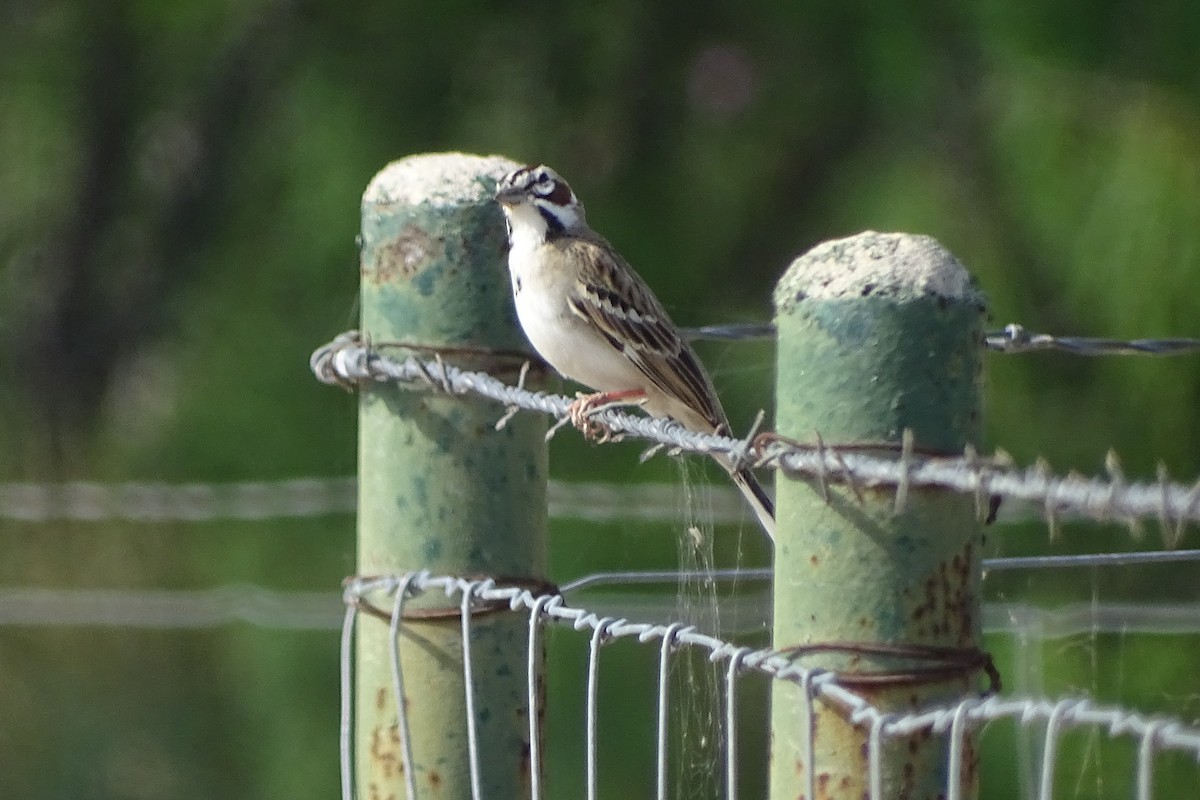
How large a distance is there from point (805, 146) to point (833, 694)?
2.74m

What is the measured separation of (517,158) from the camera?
149 inches

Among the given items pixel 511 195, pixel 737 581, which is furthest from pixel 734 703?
pixel 511 195

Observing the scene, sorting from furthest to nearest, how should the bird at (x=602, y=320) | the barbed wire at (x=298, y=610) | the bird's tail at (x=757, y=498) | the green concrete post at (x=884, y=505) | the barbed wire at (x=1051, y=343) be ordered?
the bird at (x=602, y=320)
the barbed wire at (x=298, y=610)
the bird's tail at (x=757, y=498)
the barbed wire at (x=1051, y=343)
the green concrete post at (x=884, y=505)

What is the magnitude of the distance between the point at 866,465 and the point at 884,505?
0.13 feet

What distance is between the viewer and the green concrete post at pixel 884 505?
4.01 ft

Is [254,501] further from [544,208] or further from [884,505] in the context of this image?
[884,505]

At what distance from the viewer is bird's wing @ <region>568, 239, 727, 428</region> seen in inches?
115

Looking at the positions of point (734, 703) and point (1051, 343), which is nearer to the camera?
point (734, 703)

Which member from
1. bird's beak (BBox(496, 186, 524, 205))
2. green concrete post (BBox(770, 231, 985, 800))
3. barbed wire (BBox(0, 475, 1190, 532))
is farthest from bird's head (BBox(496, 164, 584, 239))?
green concrete post (BBox(770, 231, 985, 800))

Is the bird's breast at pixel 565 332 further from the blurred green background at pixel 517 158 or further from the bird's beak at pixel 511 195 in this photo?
the blurred green background at pixel 517 158

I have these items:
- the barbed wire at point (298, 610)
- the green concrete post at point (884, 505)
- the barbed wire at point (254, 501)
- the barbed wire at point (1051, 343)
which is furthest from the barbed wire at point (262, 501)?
the green concrete post at point (884, 505)

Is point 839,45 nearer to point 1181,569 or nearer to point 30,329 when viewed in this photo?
point 1181,569

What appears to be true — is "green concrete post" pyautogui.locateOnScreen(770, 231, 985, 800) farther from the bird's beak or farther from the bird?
the bird

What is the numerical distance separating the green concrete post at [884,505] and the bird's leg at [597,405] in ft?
2.96
